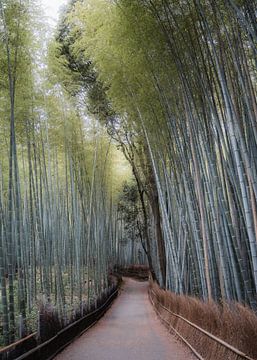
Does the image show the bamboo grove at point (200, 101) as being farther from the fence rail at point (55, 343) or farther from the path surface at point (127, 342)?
the fence rail at point (55, 343)

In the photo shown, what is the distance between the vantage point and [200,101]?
4195 millimetres

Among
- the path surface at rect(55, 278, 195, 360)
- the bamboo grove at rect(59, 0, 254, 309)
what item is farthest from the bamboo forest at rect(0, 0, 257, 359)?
the path surface at rect(55, 278, 195, 360)

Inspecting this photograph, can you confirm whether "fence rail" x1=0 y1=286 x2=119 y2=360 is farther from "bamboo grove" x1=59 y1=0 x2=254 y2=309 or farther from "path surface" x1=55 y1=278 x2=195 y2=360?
"bamboo grove" x1=59 y1=0 x2=254 y2=309

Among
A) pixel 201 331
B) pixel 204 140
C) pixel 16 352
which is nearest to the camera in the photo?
pixel 16 352

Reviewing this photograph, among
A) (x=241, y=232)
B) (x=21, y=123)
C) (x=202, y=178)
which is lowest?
(x=241, y=232)

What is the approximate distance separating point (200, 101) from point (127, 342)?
3.29 meters

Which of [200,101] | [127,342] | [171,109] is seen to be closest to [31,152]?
[171,109]

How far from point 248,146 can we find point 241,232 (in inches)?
40.3

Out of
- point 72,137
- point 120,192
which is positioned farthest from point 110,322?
point 120,192

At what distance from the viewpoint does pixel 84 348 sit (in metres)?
4.81

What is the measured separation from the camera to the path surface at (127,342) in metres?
4.26

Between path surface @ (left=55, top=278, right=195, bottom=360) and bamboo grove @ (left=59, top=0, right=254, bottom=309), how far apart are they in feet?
2.66

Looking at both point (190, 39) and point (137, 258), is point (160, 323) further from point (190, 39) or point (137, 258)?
point (137, 258)

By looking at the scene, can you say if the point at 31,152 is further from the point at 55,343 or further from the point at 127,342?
the point at 127,342
